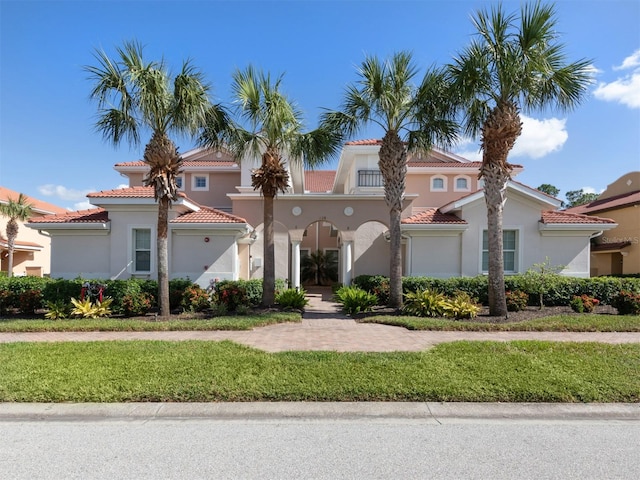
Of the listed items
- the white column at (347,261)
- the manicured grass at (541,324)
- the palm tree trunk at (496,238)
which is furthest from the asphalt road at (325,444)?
the white column at (347,261)

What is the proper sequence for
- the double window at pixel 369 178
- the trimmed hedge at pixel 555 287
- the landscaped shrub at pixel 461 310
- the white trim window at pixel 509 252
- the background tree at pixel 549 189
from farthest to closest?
the background tree at pixel 549 189 → the double window at pixel 369 178 → the white trim window at pixel 509 252 → the trimmed hedge at pixel 555 287 → the landscaped shrub at pixel 461 310

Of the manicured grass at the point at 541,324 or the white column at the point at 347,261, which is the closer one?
the manicured grass at the point at 541,324

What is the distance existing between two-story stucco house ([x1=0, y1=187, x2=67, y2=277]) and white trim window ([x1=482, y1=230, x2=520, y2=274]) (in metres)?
28.7

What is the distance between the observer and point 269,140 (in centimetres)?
1236

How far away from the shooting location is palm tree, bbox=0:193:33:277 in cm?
2380

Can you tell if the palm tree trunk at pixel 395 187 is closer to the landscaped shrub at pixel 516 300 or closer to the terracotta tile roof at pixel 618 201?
the landscaped shrub at pixel 516 300

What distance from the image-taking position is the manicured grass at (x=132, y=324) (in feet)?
31.5

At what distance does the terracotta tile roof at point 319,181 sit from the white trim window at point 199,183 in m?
9.26

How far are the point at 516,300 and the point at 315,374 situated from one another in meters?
9.01

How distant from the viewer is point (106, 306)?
1138 cm

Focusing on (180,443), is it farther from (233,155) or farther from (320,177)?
(320,177)

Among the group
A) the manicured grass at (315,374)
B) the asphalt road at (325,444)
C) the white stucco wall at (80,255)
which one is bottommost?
the asphalt road at (325,444)

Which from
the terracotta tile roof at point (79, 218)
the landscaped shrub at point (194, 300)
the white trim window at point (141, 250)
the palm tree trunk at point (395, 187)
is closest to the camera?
the landscaped shrub at point (194, 300)

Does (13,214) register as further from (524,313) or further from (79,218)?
(524,313)
